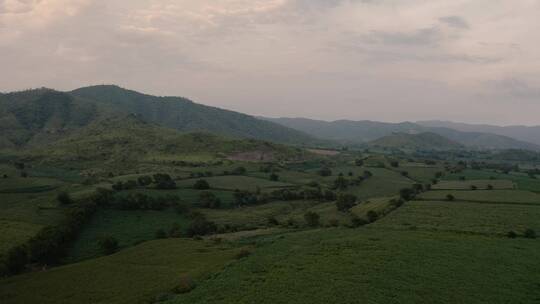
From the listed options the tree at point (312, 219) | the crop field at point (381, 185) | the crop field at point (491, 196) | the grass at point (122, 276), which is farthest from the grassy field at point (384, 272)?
the crop field at point (381, 185)

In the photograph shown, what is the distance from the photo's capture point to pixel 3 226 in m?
90.9

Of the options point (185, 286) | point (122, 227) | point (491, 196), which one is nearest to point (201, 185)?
point (122, 227)

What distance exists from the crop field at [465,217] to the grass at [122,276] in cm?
3820

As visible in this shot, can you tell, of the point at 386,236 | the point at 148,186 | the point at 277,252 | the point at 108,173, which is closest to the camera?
the point at 277,252

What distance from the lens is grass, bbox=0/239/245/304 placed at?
58072 millimetres

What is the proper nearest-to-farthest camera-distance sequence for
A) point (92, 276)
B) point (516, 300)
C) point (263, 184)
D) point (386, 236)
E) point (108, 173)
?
point (516, 300) → point (92, 276) → point (386, 236) → point (263, 184) → point (108, 173)

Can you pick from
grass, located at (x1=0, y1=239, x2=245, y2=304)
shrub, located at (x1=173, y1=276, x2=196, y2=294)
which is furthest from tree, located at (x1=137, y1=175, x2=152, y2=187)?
shrub, located at (x1=173, y1=276, x2=196, y2=294)

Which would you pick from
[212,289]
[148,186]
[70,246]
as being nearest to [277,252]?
[212,289]

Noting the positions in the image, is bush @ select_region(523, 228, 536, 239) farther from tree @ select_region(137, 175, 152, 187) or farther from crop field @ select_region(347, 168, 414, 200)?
tree @ select_region(137, 175, 152, 187)

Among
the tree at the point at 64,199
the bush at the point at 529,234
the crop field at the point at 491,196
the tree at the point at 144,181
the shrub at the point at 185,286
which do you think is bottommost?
the shrub at the point at 185,286

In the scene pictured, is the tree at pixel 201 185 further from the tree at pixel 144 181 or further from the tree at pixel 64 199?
the tree at pixel 64 199

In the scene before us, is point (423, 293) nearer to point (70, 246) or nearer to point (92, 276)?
point (92, 276)

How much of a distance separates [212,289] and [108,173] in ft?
466

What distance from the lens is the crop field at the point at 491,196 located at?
109 meters
